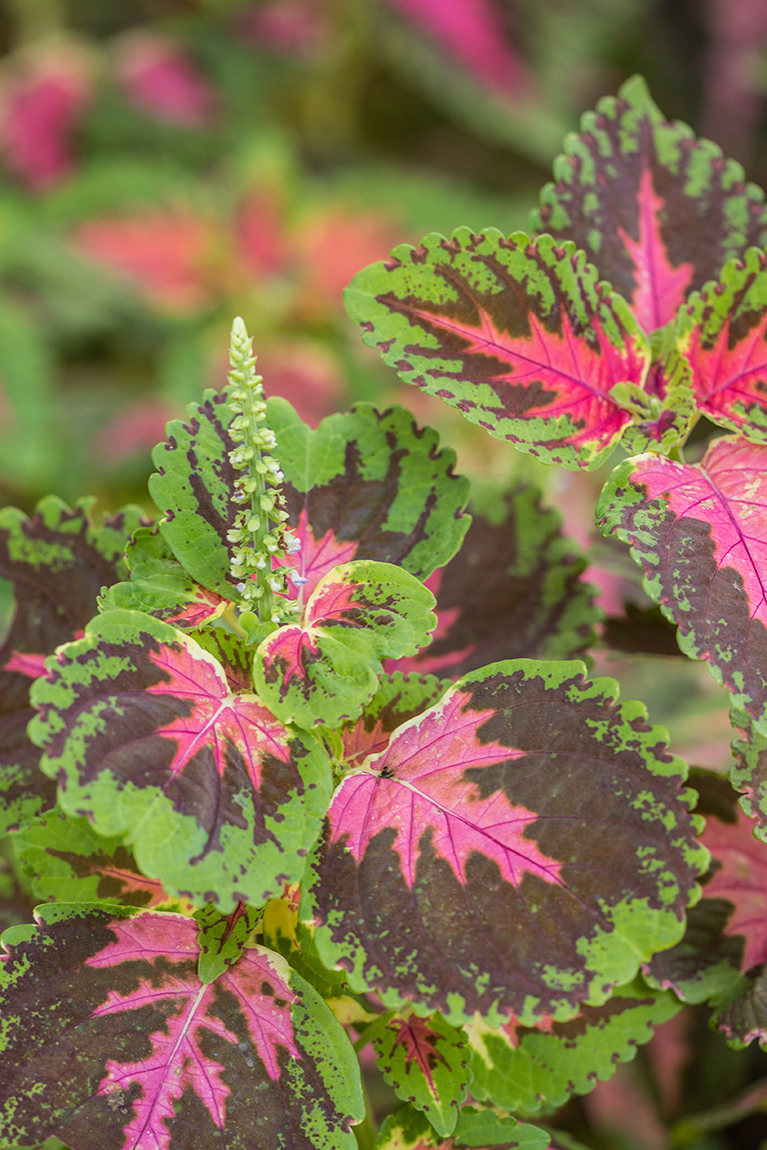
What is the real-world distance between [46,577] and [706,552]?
0.46 metres

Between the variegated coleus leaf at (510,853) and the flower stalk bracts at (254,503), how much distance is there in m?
0.11

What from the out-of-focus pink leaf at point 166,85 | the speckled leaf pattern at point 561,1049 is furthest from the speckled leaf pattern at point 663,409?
the out-of-focus pink leaf at point 166,85

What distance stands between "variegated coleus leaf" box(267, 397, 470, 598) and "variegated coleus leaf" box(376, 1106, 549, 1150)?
13.7 inches

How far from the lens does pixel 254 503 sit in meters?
0.62

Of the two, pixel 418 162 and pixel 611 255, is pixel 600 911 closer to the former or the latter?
pixel 611 255

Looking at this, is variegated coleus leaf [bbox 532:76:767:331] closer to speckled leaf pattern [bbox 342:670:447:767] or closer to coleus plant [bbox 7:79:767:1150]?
coleus plant [bbox 7:79:767:1150]

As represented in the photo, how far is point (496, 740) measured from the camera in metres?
0.64

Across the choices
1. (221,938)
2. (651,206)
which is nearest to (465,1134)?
(221,938)

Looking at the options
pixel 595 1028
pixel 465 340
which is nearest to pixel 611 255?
pixel 465 340

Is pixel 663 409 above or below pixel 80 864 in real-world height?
above

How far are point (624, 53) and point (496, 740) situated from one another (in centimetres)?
240

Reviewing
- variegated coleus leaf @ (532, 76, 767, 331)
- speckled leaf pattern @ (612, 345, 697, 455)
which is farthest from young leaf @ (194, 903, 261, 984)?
variegated coleus leaf @ (532, 76, 767, 331)

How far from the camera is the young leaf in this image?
0.64 metres

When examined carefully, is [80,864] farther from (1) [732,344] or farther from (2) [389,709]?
(1) [732,344]
